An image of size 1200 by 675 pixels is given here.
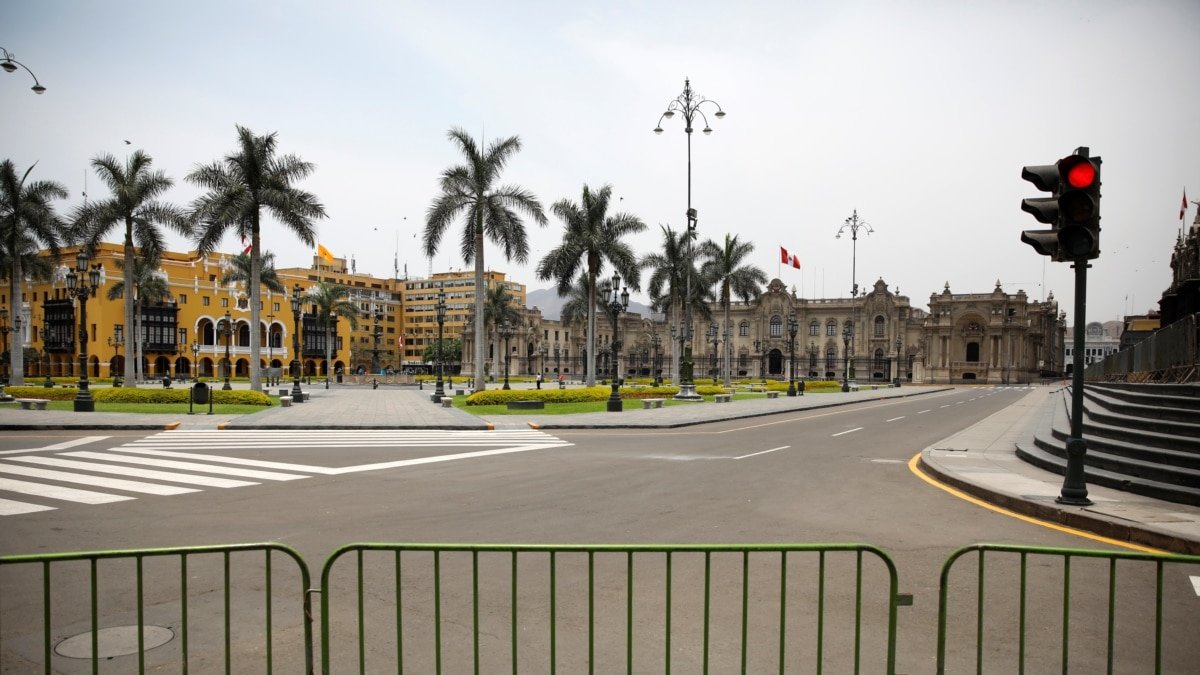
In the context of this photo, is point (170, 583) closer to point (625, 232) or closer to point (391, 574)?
point (391, 574)

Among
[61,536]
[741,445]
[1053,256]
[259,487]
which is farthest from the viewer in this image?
[741,445]

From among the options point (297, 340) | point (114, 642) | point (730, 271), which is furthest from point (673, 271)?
point (114, 642)

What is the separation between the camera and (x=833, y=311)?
106500 millimetres

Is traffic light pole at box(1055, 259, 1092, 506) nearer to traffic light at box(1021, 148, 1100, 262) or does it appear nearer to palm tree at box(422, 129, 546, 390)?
traffic light at box(1021, 148, 1100, 262)

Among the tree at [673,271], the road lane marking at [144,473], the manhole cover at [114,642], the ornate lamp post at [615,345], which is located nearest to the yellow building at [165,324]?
the tree at [673,271]

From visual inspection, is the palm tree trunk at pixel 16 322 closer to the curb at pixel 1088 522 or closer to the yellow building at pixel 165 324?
the curb at pixel 1088 522

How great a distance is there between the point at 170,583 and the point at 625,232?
36324mm

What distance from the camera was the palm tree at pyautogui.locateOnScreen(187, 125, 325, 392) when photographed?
106 ft

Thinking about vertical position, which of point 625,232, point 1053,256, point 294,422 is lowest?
point 294,422

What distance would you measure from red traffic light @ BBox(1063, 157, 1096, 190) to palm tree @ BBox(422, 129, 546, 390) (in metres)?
27.2

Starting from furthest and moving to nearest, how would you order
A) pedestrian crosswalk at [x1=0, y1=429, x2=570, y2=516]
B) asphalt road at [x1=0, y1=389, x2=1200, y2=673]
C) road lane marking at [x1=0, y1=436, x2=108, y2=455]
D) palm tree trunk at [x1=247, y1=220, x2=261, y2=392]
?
palm tree trunk at [x1=247, y1=220, x2=261, y2=392] < road lane marking at [x1=0, y1=436, x2=108, y2=455] < pedestrian crosswalk at [x1=0, y1=429, x2=570, y2=516] < asphalt road at [x1=0, y1=389, x2=1200, y2=673]

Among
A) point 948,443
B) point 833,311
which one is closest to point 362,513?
point 948,443

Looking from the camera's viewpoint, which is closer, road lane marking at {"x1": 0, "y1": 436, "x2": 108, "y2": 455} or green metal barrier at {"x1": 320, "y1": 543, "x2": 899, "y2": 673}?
green metal barrier at {"x1": 320, "y1": 543, "x2": 899, "y2": 673}

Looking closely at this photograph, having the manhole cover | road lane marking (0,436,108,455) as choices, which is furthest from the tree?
the manhole cover
